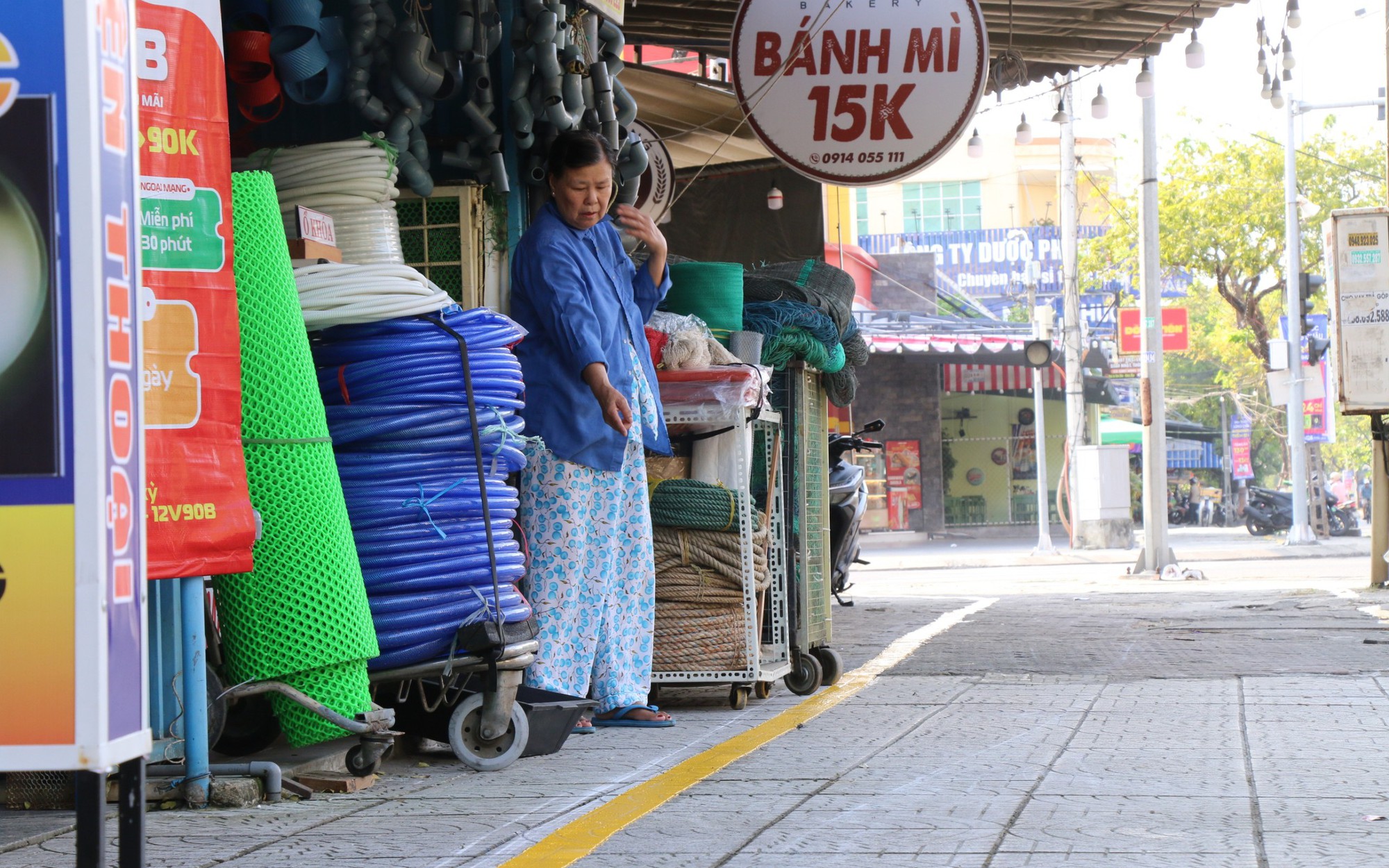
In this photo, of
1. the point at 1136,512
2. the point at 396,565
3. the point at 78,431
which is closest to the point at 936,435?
the point at 1136,512

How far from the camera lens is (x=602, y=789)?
14.1ft

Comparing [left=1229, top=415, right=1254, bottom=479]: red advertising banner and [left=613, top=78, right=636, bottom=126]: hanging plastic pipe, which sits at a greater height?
[left=613, top=78, right=636, bottom=126]: hanging plastic pipe

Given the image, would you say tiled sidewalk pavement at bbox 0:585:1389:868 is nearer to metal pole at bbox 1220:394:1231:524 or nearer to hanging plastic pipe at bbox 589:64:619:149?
hanging plastic pipe at bbox 589:64:619:149

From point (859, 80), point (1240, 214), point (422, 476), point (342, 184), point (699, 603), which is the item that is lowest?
point (699, 603)

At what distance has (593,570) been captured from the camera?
18.0ft

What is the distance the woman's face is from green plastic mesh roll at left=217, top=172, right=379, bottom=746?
1.48m

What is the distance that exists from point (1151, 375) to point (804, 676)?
12078 millimetres

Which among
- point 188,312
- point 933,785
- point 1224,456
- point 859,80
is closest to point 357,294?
point 188,312

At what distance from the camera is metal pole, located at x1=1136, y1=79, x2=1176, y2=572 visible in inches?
692

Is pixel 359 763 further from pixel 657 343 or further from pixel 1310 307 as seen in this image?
pixel 1310 307

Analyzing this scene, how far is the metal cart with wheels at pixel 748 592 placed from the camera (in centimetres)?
616

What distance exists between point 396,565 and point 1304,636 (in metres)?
6.54

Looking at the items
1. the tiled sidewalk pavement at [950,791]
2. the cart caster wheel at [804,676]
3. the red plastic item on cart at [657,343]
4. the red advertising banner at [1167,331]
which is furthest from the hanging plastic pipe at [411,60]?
the red advertising banner at [1167,331]

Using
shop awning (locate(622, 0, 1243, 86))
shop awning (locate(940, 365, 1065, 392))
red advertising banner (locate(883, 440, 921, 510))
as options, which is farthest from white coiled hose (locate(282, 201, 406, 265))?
shop awning (locate(940, 365, 1065, 392))
